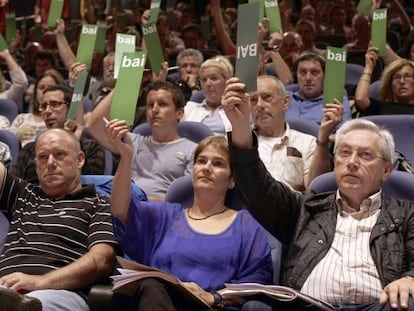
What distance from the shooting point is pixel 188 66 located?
19.1 feet

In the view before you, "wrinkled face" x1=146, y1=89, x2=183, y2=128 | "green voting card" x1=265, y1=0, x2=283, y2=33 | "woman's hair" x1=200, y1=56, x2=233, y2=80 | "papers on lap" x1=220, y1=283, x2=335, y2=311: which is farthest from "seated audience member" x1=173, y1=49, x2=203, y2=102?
"papers on lap" x1=220, y1=283, x2=335, y2=311

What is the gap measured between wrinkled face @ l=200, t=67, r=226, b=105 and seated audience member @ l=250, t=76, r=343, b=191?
861 millimetres

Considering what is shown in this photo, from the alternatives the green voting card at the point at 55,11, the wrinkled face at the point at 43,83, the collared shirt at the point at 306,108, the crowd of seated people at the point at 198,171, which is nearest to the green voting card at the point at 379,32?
the crowd of seated people at the point at 198,171

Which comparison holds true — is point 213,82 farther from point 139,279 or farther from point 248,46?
point 139,279

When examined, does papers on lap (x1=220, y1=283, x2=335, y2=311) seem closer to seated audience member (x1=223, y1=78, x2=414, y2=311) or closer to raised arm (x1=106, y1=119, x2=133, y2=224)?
seated audience member (x1=223, y1=78, x2=414, y2=311)

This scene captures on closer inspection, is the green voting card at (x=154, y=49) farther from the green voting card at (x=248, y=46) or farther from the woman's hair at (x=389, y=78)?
the green voting card at (x=248, y=46)

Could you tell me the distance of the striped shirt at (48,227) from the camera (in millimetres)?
3074

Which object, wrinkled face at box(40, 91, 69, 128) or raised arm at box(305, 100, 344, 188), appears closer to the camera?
raised arm at box(305, 100, 344, 188)

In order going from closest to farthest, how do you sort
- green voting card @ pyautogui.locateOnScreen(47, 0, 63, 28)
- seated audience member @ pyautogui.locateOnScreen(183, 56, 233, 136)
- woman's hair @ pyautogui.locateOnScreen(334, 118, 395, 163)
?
woman's hair @ pyautogui.locateOnScreen(334, 118, 395, 163) → seated audience member @ pyautogui.locateOnScreen(183, 56, 233, 136) → green voting card @ pyautogui.locateOnScreen(47, 0, 63, 28)

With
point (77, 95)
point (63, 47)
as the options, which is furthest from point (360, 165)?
point (63, 47)

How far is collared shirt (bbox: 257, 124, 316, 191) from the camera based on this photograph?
3674 millimetres

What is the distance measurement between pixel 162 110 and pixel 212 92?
2.68 ft

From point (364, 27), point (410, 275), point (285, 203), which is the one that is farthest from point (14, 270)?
point (364, 27)

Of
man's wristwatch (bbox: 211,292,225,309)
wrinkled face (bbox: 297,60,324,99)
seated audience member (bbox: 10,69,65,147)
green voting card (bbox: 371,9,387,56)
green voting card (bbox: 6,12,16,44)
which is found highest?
green voting card (bbox: 371,9,387,56)
